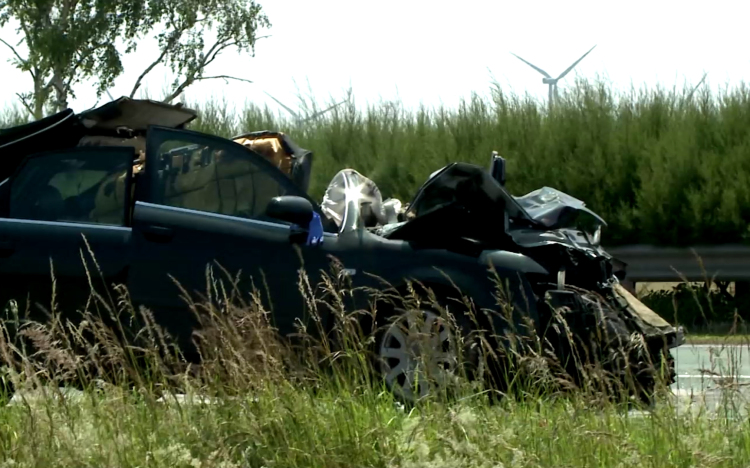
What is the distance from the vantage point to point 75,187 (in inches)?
330

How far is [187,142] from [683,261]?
10268 millimetres

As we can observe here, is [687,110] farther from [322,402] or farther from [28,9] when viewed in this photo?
[28,9]

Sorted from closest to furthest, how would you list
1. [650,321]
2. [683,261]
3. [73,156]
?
[650,321] < [73,156] < [683,261]

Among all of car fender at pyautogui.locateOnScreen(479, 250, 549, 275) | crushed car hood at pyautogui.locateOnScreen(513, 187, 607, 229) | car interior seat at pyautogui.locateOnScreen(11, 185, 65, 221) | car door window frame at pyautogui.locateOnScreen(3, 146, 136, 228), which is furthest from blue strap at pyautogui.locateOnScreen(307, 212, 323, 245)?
car interior seat at pyautogui.locateOnScreen(11, 185, 65, 221)

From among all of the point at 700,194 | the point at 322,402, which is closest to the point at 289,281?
the point at 322,402

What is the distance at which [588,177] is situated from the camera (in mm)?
18016

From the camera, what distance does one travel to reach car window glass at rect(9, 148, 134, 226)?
27.2ft

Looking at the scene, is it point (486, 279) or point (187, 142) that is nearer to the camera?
point (486, 279)

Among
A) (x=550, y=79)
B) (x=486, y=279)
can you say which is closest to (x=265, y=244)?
(x=486, y=279)

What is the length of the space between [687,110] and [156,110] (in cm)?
1050

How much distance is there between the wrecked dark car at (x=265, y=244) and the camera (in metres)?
7.86

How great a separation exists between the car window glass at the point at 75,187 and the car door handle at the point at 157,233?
245 mm

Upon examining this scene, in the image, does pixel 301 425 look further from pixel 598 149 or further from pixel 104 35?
pixel 104 35

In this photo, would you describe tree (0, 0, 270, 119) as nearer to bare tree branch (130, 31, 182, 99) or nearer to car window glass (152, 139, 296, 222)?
bare tree branch (130, 31, 182, 99)
